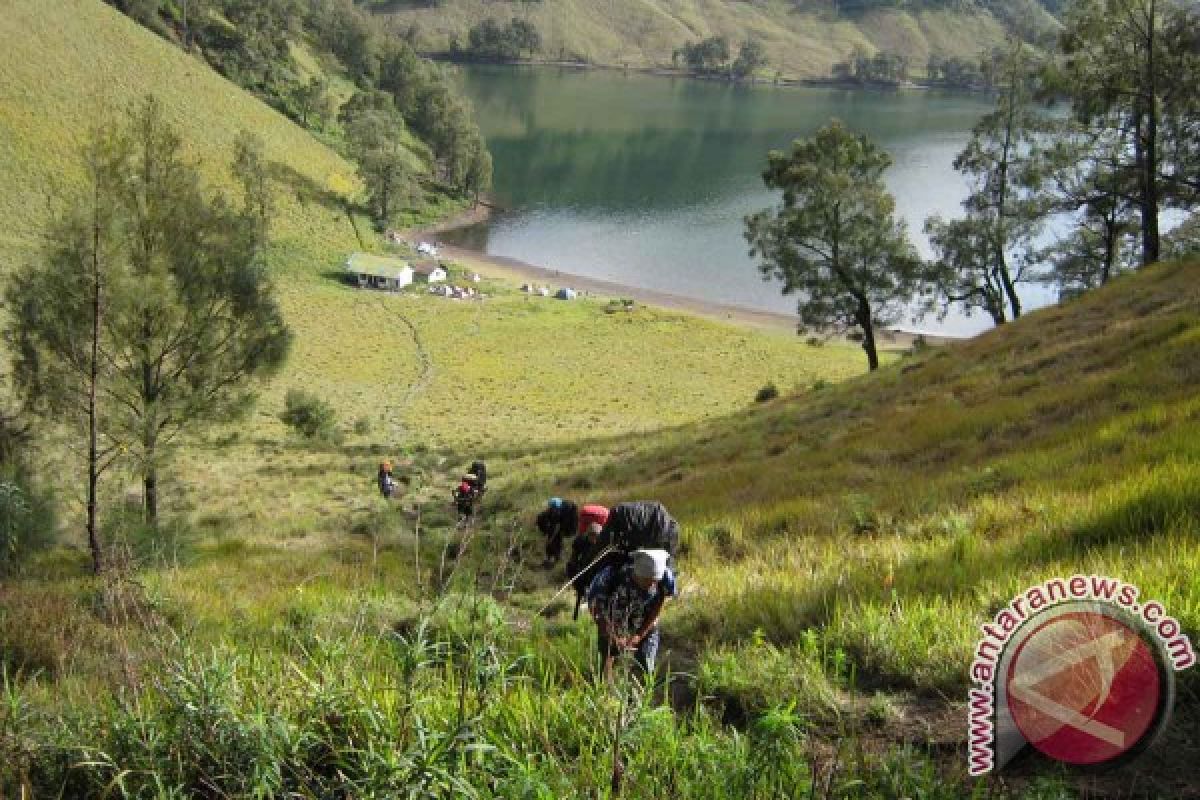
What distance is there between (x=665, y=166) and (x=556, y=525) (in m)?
106

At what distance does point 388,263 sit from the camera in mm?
66875

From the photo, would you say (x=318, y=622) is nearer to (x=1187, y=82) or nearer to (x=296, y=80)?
(x=1187, y=82)

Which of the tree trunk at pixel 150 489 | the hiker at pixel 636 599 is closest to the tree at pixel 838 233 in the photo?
the tree trunk at pixel 150 489

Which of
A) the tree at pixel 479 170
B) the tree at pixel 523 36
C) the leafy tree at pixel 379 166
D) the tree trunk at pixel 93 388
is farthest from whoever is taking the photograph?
the tree at pixel 523 36

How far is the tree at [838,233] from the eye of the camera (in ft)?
91.7

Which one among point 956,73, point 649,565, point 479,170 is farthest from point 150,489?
point 956,73

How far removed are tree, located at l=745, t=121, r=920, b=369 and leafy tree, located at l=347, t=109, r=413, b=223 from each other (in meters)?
60.2

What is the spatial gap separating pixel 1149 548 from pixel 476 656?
12.6 ft

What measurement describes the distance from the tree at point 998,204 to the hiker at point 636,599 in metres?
25.6

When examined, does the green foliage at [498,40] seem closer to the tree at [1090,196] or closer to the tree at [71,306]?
the tree at [1090,196]

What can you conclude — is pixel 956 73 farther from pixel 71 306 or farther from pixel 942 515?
pixel 942 515

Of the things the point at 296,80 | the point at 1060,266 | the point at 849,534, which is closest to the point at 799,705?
the point at 849,534

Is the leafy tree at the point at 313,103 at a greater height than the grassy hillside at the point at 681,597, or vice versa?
the leafy tree at the point at 313,103

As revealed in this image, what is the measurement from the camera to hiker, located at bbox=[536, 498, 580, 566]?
10.4 meters
